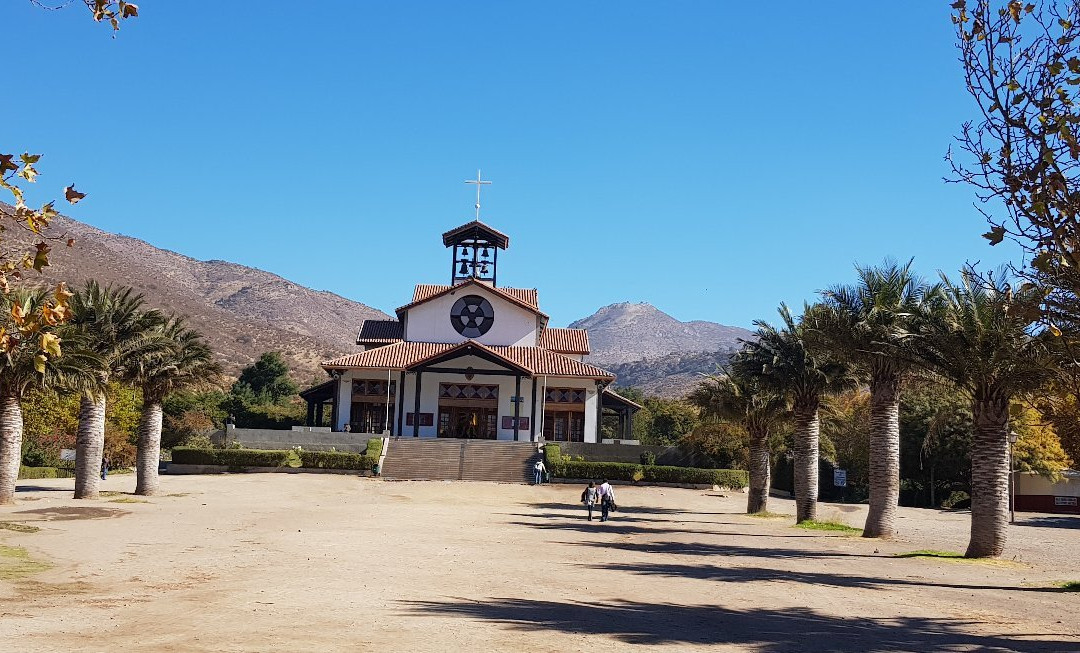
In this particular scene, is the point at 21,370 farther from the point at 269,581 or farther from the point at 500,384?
the point at 500,384

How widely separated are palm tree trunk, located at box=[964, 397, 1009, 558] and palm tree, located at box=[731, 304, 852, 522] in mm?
8757

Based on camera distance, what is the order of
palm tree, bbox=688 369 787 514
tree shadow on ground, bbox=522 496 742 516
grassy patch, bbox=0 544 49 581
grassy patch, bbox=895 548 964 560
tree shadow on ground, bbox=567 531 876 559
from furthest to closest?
tree shadow on ground, bbox=522 496 742 516, palm tree, bbox=688 369 787 514, tree shadow on ground, bbox=567 531 876 559, grassy patch, bbox=895 548 964 560, grassy patch, bbox=0 544 49 581

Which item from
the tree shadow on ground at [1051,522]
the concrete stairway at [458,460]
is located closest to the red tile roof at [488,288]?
the concrete stairway at [458,460]

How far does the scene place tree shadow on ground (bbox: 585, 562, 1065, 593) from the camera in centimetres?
1688

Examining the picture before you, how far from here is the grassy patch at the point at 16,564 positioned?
14516 mm

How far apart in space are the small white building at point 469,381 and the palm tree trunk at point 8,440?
98.1ft

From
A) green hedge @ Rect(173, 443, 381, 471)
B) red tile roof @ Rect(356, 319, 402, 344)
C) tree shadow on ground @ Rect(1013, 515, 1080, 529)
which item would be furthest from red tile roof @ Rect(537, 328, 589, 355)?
tree shadow on ground @ Rect(1013, 515, 1080, 529)

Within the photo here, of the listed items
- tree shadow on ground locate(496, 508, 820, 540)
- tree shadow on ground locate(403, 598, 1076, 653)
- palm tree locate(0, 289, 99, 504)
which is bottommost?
tree shadow on ground locate(496, 508, 820, 540)

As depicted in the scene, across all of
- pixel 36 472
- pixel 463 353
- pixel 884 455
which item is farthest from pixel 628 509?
pixel 36 472

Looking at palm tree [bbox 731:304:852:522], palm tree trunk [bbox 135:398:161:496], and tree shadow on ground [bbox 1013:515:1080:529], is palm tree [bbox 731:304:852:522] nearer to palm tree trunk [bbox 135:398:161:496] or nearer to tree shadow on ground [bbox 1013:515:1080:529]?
tree shadow on ground [bbox 1013:515:1080:529]

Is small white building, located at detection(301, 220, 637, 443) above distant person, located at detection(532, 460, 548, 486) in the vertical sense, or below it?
above

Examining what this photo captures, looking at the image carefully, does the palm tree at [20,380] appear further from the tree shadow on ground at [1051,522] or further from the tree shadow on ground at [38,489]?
the tree shadow on ground at [1051,522]

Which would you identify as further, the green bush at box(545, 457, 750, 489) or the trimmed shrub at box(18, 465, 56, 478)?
the green bush at box(545, 457, 750, 489)

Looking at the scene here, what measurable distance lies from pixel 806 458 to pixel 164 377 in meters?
21.3
